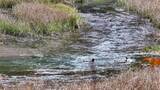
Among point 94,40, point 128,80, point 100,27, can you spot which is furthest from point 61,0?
point 128,80

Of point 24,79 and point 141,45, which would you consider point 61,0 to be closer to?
point 141,45

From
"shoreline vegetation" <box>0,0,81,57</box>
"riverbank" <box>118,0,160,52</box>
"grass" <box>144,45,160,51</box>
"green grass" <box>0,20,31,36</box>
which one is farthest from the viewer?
"riverbank" <box>118,0,160,52</box>

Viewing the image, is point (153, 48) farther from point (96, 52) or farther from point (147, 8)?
point (147, 8)

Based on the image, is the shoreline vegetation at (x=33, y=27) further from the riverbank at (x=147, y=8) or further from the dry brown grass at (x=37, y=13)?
the riverbank at (x=147, y=8)

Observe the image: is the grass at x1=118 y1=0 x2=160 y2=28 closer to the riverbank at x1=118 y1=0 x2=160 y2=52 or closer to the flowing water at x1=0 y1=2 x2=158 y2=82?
the riverbank at x1=118 y1=0 x2=160 y2=52

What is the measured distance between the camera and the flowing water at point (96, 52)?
53.2 ft

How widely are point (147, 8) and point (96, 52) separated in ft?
34.7

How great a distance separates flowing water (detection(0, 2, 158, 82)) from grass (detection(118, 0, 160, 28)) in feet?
1.53

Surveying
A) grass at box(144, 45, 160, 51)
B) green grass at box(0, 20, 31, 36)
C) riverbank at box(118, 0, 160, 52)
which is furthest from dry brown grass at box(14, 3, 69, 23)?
grass at box(144, 45, 160, 51)

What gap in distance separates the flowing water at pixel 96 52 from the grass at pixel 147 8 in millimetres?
467

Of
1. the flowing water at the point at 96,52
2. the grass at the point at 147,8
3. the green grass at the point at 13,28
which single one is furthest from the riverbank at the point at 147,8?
the green grass at the point at 13,28

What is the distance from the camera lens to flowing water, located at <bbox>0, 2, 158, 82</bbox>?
53.2 feet

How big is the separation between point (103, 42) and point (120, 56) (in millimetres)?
3662

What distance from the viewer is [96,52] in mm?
20938
